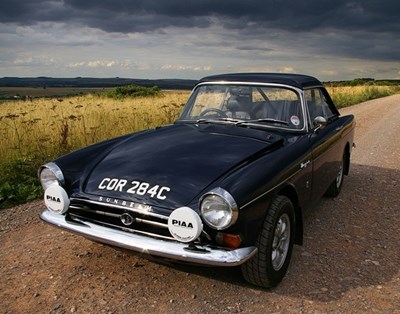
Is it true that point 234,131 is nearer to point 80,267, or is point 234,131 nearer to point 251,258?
point 251,258

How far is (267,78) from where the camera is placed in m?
4.43

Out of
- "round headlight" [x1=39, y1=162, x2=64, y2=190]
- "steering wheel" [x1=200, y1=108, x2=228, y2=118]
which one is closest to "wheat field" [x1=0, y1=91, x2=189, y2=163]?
"steering wheel" [x1=200, y1=108, x2=228, y2=118]

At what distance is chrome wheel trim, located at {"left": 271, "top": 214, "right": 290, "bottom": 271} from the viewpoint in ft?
10.2

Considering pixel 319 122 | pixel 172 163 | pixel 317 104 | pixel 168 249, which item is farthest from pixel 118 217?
pixel 317 104

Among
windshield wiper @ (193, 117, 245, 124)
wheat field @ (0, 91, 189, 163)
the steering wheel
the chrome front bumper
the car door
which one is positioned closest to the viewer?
the chrome front bumper

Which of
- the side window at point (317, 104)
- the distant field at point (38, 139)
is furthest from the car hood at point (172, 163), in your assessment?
the distant field at point (38, 139)

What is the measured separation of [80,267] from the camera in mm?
3393

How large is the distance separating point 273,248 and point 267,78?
2.06m

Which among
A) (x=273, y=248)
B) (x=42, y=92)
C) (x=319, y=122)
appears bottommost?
(x=42, y=92)

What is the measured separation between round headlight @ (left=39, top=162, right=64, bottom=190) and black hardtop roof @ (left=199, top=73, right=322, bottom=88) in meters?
2.12

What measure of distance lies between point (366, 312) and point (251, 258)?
0.88 meters

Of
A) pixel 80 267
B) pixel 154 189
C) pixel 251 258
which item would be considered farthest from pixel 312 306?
pixel 80 267

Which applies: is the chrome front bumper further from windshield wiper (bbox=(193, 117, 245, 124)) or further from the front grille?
windshield wiper (bbox=(193, 117, 245, 124))

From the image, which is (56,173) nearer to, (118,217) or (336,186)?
(118,217)
